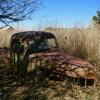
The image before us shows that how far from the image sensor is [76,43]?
1392cm

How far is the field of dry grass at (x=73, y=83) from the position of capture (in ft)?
28.0

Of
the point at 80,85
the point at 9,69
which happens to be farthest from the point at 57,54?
the point at 9,69

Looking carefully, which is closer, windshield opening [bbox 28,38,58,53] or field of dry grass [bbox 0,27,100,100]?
field of dry grass [bbox 0,27,100,100]

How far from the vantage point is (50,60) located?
999 cm

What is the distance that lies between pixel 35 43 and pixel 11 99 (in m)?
2.79

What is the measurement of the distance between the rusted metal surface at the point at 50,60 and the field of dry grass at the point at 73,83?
0.31 meters

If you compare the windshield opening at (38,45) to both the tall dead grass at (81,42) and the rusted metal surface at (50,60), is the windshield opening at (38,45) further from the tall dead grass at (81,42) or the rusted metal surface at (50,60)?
the tall dead grass at (81,42)

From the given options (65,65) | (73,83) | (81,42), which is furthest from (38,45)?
(81,42)

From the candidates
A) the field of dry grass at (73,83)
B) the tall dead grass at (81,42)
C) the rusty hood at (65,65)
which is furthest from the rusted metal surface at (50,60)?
the tall dead grass at (81,42)

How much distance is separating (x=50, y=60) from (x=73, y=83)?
1087mm

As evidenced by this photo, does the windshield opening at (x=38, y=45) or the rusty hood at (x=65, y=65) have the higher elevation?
the windshield opening at (x=38, y=45)

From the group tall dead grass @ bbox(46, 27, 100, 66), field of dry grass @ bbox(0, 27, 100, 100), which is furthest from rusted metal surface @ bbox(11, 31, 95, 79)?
tall dead grass @ bbox(46, 27, 100, 66)

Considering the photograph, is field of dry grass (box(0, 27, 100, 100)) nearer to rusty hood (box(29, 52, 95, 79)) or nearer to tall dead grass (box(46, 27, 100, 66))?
tall dead grass (box(46, 27, 100, 66))

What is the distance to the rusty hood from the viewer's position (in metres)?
9.26
